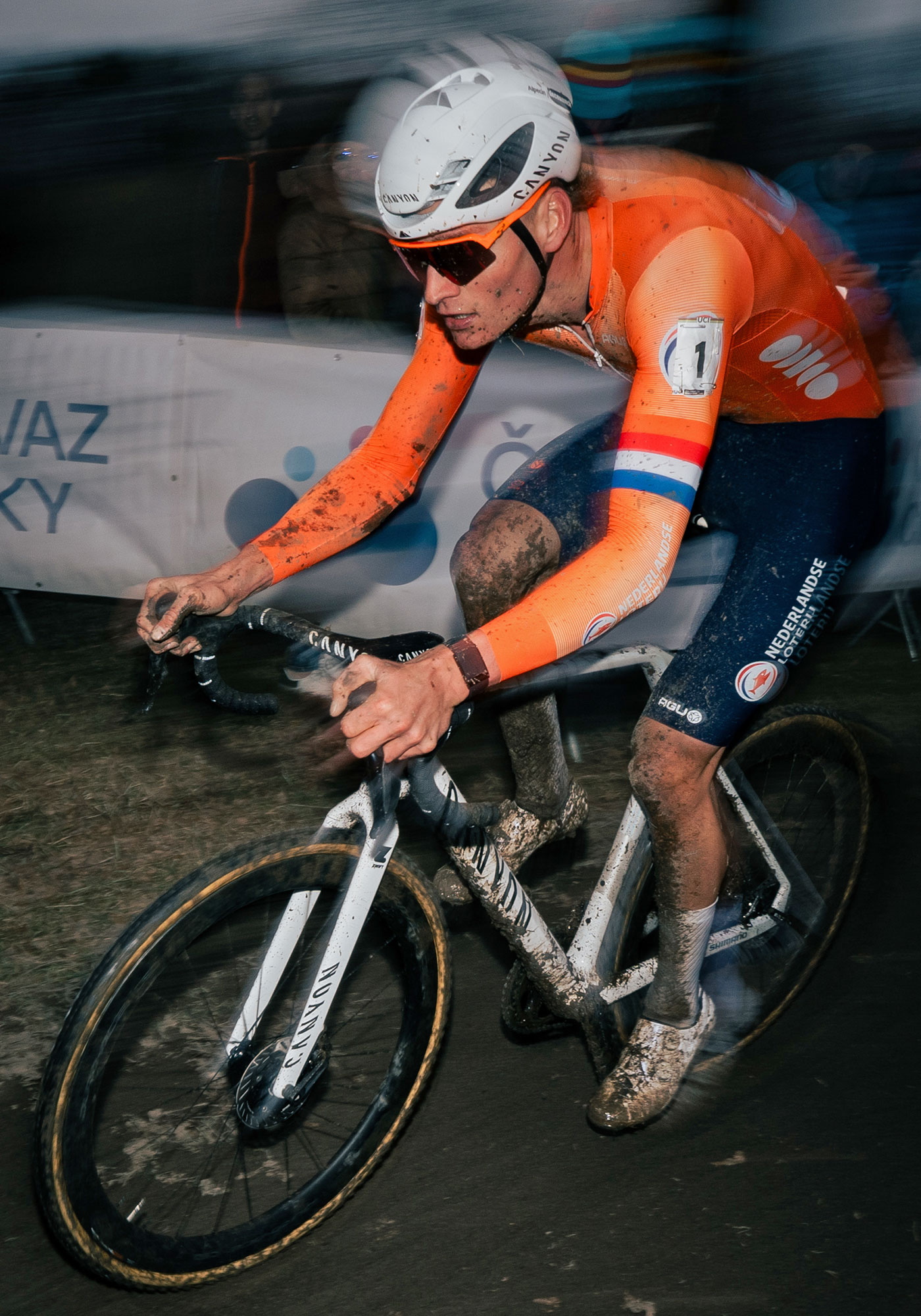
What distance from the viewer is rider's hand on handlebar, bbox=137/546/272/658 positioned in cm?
212

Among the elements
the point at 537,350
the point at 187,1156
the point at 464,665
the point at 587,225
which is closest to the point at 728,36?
the point at 537,350

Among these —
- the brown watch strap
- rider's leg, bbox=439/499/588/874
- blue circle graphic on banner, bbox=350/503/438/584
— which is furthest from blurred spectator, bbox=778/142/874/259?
the brown watch strap

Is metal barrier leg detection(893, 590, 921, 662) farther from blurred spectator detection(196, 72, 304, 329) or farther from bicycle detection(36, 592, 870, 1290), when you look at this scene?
blurred spectator detection(196, 72, 304, 329)

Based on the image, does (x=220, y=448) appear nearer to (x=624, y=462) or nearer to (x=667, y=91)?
(x=667, y=91)

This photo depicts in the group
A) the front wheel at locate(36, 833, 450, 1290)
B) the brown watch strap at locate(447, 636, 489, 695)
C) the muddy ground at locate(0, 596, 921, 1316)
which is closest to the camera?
the brown watch strap at locate(447, 636, 489, 695)

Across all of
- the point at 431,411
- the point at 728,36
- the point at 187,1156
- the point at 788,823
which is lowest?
the point at 187,1156

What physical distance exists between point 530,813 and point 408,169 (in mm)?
1682

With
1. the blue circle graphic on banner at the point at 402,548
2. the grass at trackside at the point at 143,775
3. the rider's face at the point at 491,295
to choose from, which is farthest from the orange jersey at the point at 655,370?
the blue circle graphic on banner at the point at 402,548

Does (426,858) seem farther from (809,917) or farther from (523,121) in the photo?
(523,121)

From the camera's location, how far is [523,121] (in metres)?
2.12

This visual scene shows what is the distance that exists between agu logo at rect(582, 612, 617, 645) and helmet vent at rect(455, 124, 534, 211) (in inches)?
32.7

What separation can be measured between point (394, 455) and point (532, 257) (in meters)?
0.62

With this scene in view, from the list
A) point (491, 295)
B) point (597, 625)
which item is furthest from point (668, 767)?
point (491, 295)

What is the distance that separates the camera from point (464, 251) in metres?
2.14
